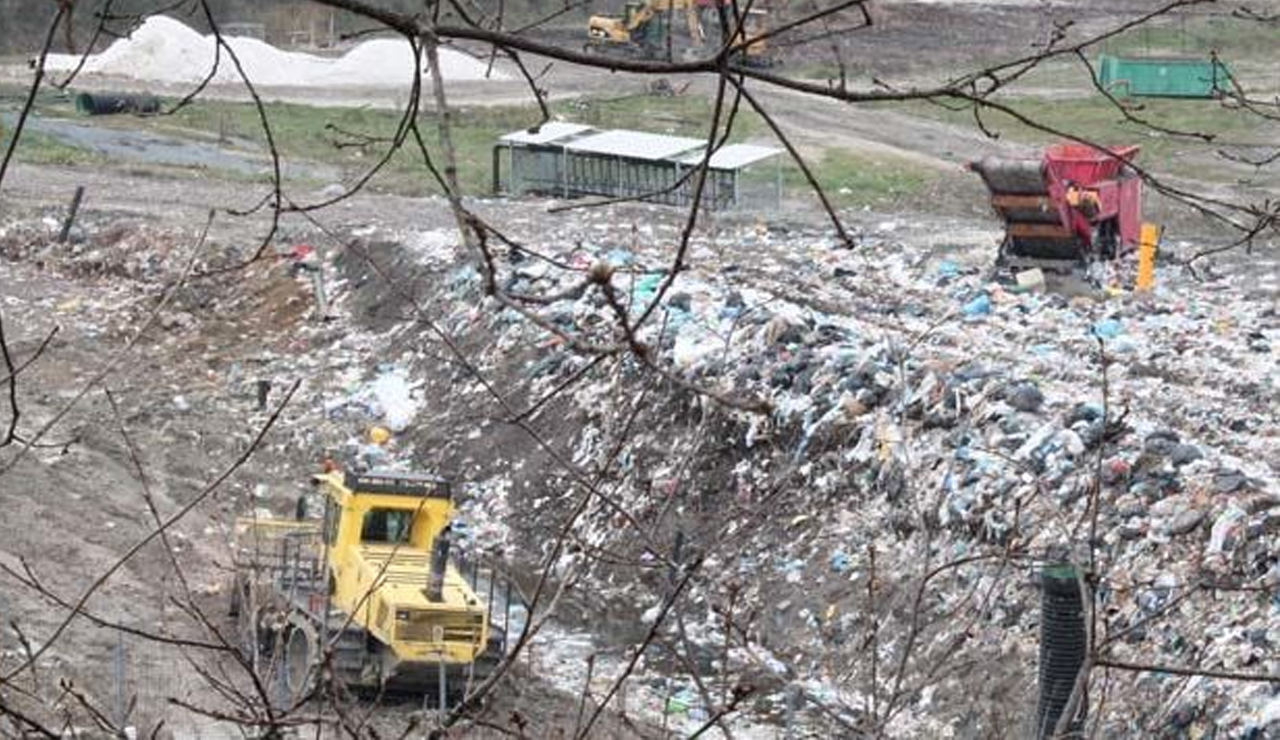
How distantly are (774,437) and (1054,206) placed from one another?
10.0 m

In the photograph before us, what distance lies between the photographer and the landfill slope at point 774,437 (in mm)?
14781

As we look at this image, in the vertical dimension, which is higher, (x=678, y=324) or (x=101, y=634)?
(x=678, y=324)

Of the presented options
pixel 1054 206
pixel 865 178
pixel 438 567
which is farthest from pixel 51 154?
pixel 438 567

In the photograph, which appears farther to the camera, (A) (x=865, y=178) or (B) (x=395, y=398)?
(A) (x=865, y=178)

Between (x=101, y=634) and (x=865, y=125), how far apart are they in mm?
23137

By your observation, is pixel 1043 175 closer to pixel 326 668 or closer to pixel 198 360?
pixel 198 360

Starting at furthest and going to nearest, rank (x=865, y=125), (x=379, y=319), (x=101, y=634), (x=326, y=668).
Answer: (x=865, y=125) < (x=379, y=319) < (x=101, y=634) < (x=326, y=668)

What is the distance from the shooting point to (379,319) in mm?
25500

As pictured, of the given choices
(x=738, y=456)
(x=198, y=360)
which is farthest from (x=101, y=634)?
(x=198, y=360)

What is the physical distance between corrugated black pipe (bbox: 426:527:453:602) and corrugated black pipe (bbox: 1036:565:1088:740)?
7.79 meters

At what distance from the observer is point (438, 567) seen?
15398 millimetres

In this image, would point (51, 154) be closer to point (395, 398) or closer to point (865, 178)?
point (865, 178)

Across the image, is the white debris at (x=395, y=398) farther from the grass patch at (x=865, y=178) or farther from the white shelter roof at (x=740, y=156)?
the grass patch at (x=865, y=178)

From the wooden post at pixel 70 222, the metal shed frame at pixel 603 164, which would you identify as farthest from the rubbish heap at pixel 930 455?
the wooden post at pixel 70 222
